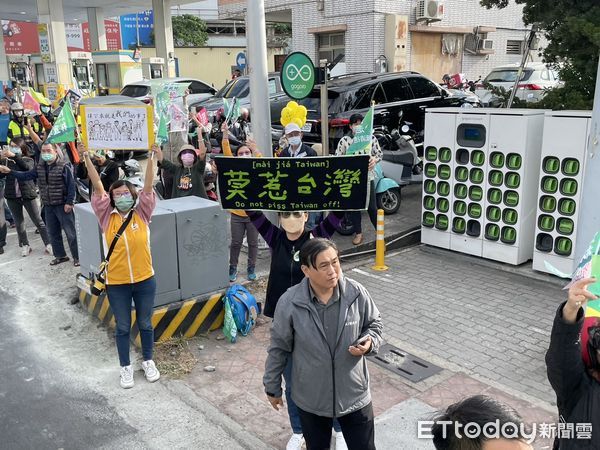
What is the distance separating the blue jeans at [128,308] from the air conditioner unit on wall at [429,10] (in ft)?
69.6

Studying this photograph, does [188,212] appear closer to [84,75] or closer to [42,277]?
[42,277]

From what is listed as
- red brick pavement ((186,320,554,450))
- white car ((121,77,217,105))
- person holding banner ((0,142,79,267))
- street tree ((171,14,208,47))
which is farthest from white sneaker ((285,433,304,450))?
street tree ((171,14,208,47))

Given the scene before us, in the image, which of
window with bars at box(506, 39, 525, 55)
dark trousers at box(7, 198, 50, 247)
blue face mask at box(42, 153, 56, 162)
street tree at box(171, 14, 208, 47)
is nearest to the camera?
blue face mask at box(42, 153, 56, 162)

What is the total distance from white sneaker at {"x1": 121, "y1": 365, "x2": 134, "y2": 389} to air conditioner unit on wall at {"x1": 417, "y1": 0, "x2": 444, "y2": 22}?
70.7ft

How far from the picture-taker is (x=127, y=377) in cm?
505

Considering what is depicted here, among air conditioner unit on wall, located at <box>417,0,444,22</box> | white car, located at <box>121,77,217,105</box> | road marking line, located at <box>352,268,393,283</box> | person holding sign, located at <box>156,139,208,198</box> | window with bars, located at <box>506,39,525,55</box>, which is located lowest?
road marking line, located at <box>352,268,393,283</box>

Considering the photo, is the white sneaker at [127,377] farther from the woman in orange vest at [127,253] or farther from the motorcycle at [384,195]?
the motorcycle at [384,195]

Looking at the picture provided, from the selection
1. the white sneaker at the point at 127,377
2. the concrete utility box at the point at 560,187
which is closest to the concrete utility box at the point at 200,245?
the white sneaker at the point at 127,377

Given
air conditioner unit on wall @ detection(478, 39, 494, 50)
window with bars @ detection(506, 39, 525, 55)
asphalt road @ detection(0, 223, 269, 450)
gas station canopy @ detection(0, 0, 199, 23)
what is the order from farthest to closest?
1. window with bars @ detection(506, 39, 525, 55)
2. air conditioner unit on wall @ detection(478, 39, 494, 50)
3. gas station canopy @ detection(0, 0, 199, 23)
4. asphalt road @ detection(0, 223, 269, 450)

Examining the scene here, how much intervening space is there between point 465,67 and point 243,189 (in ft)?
81.5

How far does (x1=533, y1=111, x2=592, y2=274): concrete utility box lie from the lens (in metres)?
6.77

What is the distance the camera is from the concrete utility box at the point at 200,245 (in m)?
5.87

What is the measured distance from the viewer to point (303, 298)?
3.21m

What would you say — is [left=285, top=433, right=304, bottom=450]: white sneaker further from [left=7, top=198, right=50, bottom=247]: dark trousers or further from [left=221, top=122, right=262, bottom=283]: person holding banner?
[left=7, top=198, right=50, bottom=247]: dark trousers
